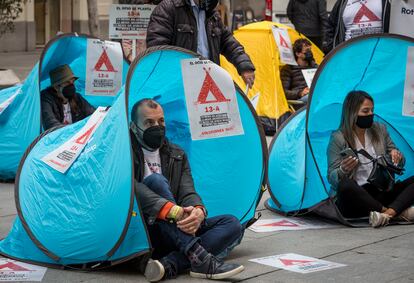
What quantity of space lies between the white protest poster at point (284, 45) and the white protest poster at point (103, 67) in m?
2.99

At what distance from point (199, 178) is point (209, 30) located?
59.6 inches

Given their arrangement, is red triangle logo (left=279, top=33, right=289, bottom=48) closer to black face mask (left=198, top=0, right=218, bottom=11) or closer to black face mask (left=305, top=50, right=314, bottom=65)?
black face mask (left=305, top=50, right=314, bottom=65)

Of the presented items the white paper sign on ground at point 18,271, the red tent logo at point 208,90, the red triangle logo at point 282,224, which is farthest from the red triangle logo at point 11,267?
the red triangle logo at point 282,224

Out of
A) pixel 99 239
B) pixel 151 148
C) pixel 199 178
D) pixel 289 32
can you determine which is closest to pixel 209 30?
pixel 199 178

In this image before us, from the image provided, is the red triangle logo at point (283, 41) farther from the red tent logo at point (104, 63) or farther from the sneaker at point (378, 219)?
the sneaker at point (378, 219)

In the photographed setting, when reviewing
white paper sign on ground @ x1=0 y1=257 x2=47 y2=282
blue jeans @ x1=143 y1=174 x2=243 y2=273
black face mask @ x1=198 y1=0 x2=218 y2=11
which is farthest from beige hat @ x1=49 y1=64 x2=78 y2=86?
blue jeans @ x1=143 y1=174 x2=243 y2=273

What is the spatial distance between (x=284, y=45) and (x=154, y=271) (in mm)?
7323

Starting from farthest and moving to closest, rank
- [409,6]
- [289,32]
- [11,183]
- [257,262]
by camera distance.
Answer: [289,32], [11,183], [409,6], [257,262]

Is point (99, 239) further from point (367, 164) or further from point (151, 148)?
point (367, 164)

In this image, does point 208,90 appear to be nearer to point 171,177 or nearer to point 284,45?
point 171,177

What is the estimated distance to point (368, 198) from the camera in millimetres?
7020

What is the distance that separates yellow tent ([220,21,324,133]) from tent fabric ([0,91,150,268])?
255 inches

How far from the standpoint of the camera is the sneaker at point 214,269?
545 centimetres

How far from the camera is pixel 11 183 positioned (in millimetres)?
8945
